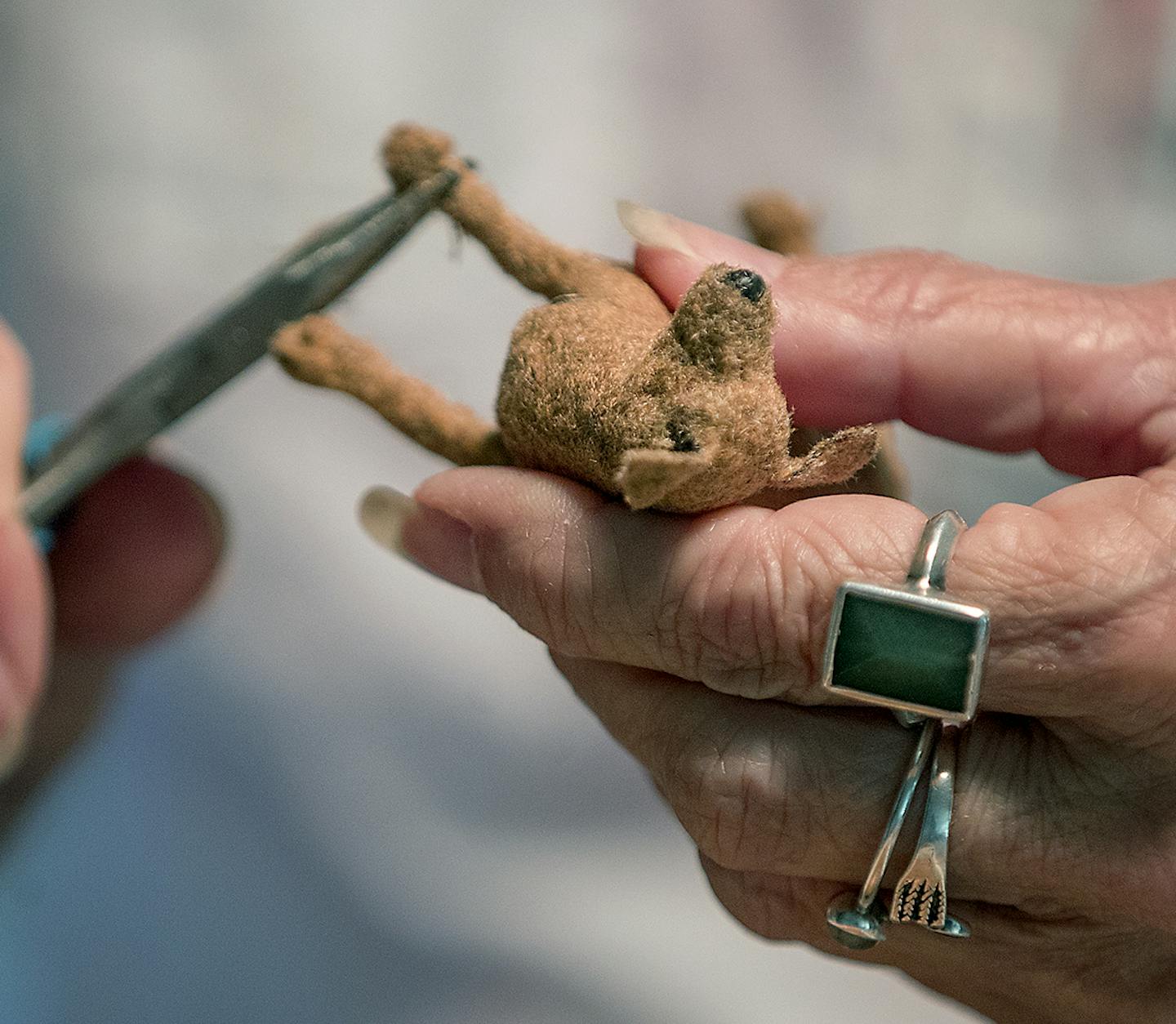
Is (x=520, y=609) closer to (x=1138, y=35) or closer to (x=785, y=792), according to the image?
(x=785, y=792)

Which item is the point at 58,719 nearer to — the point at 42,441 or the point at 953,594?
the point at 42,441

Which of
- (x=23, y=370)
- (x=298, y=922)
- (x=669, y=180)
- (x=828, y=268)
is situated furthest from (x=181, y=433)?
(x=828, y=268)

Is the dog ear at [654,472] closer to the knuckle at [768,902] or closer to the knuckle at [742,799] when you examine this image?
the knuckle at [742,799]

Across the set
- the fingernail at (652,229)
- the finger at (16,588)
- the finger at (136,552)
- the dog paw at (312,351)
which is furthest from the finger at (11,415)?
the fingernail at (652,229)

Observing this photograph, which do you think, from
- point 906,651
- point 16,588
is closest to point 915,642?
point 906,651

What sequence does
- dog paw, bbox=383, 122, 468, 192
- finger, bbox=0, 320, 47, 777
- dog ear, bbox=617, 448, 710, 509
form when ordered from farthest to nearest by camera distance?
1. finger, bbox=0, 320, 47, 777
2. dog paw, bbox=383, 122, 468, 192
3. dog ear, bbox=617, 448, 710, 509

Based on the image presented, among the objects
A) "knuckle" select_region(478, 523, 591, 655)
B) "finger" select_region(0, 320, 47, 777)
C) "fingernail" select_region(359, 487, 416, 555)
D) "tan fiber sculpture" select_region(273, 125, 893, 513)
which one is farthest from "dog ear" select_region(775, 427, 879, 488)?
"finger" select_region(0, 320, 47, 777)

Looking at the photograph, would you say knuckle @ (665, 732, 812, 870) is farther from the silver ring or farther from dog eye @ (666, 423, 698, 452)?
dog eye @ (666, 423, 698, 452)

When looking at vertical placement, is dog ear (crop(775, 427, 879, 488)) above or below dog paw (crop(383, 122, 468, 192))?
below
